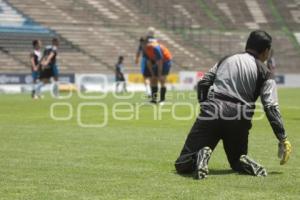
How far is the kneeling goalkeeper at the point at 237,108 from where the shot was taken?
6.38 metres

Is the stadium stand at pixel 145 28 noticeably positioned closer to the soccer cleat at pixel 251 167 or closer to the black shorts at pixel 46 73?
the black shorts at pixel 46 73

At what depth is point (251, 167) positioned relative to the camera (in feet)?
21.1

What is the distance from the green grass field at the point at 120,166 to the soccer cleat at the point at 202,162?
0.09 meters

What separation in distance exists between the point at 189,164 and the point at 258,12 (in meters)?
48.4

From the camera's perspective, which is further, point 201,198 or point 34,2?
point 34,2

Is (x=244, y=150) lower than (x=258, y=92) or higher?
lower

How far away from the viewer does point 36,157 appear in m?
7.67

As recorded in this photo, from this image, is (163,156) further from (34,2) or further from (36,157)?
(34,2)

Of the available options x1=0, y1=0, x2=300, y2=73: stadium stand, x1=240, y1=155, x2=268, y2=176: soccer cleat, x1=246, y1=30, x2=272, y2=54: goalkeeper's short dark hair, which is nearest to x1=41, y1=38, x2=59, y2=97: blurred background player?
x1=0, y1=0, x2=300, y2=73: stadium stand

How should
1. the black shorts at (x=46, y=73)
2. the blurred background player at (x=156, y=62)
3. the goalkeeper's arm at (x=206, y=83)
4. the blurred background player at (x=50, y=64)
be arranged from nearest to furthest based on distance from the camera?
the goalkeeper's arm at (x=206, y=83) → the blurred background player at (x=156, y=62) → the blurred background player at (x=50, y=64) → the black shorts at (x=46, y=73)

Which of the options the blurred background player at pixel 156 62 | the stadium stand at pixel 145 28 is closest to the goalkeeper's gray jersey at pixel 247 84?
the blurred background player at pixel 156 62

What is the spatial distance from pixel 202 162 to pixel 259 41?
123 centimetres

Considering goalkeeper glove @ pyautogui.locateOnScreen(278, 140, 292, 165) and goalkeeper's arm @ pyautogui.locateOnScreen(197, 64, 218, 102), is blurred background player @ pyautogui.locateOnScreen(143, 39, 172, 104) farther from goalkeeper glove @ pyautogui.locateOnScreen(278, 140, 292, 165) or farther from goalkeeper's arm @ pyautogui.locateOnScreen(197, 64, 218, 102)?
goalkeeper glove @ pyautogui.locateOnScreen(278, 140, 292, 165)

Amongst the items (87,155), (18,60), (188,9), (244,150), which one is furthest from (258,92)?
(188,9)
